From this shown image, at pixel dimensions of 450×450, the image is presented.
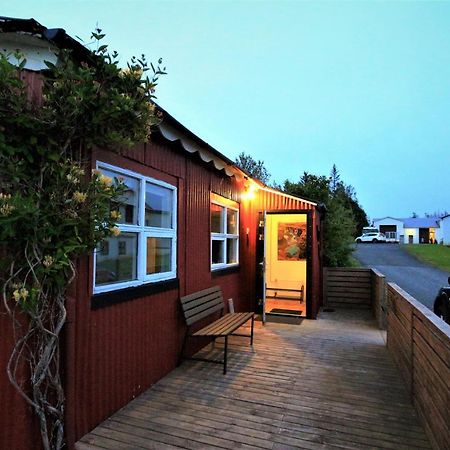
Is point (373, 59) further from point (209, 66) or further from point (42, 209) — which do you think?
point (42, 209)

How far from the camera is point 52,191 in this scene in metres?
2.15

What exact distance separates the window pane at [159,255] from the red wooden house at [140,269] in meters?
0.01

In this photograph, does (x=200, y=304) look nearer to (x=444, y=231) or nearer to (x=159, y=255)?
(x=159, y=255)

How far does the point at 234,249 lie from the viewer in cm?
678

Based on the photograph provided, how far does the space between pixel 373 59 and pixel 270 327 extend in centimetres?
1678

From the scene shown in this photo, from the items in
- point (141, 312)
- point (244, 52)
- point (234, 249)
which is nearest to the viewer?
point (141, 312)

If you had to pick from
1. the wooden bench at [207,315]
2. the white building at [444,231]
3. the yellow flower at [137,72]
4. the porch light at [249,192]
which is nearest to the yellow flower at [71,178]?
the yellow flower at [137,72]

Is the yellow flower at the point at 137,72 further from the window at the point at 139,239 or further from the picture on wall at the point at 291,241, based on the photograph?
the picture on wall at the point at 291,241

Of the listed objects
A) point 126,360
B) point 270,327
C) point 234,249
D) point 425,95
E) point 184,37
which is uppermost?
point 425,95

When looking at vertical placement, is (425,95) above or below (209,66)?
above

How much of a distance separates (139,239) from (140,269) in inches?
12.5

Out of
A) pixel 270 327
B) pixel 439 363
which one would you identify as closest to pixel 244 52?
pixel 270 327

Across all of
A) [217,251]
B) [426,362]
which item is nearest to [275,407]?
[426,362]

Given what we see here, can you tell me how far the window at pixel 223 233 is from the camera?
573 cm
